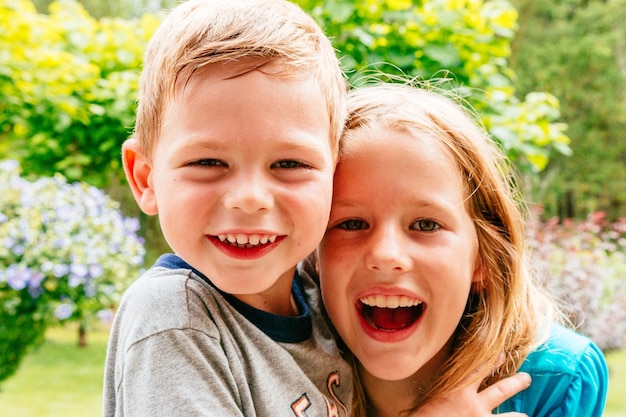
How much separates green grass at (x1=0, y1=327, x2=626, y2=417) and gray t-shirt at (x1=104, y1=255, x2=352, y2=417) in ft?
9.02

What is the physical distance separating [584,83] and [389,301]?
15627 millimetres

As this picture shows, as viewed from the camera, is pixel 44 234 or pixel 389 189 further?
pixel 44 234

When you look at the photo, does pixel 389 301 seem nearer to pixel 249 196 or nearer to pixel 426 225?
pixel 426 225

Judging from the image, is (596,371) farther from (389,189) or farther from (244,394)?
(244,394)

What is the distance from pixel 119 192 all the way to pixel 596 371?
25.9 ft

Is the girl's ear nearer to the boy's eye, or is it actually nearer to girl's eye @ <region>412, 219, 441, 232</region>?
girl's eye @ <region>412, 219, 441, 232</region>

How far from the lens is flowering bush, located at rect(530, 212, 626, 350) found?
488 cm

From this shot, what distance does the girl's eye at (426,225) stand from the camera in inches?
52.6

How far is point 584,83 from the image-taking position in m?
15.4

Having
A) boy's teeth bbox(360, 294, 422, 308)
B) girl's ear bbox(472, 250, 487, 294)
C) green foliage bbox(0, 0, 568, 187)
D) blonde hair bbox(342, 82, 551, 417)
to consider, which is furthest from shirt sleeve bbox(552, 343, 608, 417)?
green foliage bbox(0, 0, 568, 187)

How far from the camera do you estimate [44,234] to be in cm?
321

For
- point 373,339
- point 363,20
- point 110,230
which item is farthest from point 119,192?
point 373,339

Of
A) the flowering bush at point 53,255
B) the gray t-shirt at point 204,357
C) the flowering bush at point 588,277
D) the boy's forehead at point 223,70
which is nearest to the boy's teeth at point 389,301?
the gray t-shirt at point 204,357

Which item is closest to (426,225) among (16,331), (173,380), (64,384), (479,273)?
(479,273)
